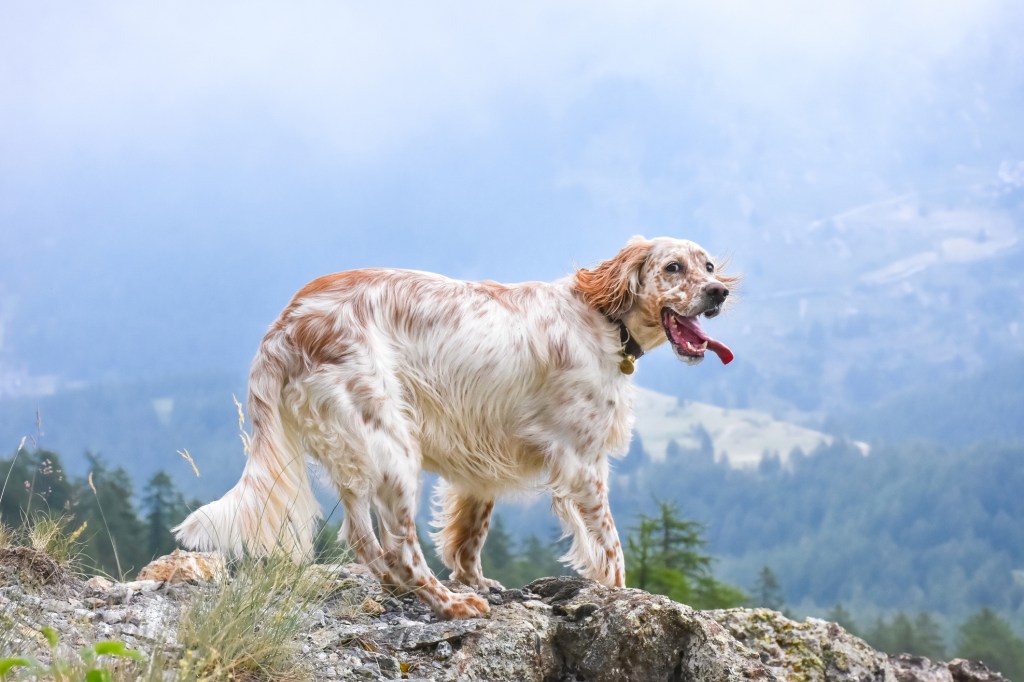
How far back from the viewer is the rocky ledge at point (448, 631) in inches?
200

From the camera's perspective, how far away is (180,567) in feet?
22.0

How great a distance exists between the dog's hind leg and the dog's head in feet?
4.70

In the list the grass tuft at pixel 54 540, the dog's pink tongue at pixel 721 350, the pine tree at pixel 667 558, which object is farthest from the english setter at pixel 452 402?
the pine tree at pixel 667 558

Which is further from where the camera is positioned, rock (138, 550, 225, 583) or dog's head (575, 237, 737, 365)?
rock (138, 550, 225, 583)

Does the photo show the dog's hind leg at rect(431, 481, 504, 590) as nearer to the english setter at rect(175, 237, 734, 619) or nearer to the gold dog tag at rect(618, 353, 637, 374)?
the english setter at rect(175, 237, 734, 619)

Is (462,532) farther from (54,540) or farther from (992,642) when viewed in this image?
(992,642)

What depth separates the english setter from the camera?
5758 mm

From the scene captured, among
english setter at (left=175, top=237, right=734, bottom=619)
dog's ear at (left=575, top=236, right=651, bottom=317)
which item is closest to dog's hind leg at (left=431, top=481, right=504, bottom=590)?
english setter at (left=175, top=237, right=734, bottom=619)

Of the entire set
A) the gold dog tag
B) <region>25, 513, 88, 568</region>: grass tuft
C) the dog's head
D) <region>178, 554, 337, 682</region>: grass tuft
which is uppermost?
the dog's head

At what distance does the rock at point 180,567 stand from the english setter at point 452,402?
1182 millimetres

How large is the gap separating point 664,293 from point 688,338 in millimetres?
302

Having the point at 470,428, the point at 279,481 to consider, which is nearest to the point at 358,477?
the point at 279,481

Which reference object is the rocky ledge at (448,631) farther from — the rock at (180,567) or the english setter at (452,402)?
the rock at (180,567)

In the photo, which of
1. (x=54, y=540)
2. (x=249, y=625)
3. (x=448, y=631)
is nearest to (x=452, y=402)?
(x=448, y=631)
